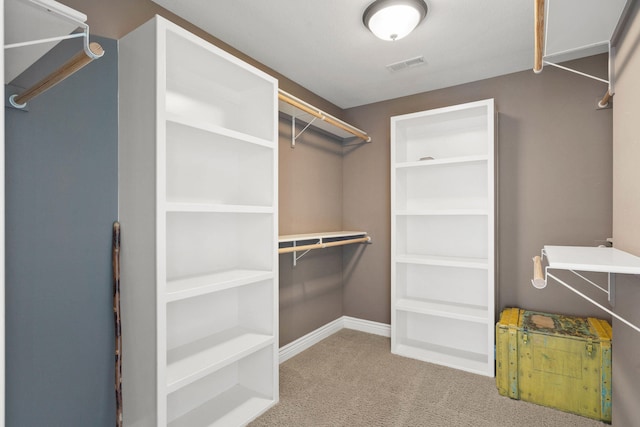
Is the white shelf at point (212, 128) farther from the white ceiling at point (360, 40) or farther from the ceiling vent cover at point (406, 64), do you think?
the ceiling vent cover at point (406, 64)

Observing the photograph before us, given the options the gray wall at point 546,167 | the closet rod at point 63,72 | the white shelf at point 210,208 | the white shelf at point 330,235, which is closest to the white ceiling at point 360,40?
the gray wall at point 546,167

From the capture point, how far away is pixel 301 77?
285 cm

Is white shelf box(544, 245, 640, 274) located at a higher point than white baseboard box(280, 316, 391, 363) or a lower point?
higher

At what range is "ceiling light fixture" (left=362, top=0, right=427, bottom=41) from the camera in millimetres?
1824

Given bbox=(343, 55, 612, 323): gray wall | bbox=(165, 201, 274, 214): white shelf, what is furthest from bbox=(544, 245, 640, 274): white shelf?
bbox=(165, 201, 274, 214): white shelf

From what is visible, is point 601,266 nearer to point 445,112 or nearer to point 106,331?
point 445,112

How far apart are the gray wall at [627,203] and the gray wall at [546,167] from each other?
1.04 metres

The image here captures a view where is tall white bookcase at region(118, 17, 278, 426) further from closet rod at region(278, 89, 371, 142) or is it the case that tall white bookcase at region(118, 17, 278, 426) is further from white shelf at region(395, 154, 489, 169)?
white shelf at region(395, 154, 489, 169)

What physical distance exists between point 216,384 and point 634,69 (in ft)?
8.97

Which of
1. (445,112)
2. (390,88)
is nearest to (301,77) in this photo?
(390,88)

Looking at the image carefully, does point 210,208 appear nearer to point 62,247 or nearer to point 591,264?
point 62,247

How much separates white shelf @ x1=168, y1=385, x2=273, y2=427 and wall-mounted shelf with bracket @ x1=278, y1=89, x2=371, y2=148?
1.98 metres

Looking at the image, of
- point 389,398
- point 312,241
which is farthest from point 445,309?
point 312,241

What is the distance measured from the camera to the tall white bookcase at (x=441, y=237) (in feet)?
9.06
